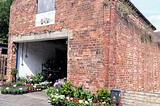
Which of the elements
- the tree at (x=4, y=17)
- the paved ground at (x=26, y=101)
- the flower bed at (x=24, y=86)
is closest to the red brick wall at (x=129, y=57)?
the paved ground at (x=26, y=101)

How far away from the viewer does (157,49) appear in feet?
35.9

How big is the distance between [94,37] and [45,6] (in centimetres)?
319

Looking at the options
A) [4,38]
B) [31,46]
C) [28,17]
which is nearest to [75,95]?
[28,17]

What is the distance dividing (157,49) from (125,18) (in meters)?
5.15

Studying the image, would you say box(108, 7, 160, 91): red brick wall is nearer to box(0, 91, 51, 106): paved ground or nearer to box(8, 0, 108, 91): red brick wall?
box(8, 0, 108, 91): red brick wall

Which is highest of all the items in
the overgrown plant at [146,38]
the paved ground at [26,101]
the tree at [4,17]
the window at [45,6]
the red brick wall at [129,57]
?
the tree at [4,17]

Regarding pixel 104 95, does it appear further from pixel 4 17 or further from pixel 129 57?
pixel 4 17

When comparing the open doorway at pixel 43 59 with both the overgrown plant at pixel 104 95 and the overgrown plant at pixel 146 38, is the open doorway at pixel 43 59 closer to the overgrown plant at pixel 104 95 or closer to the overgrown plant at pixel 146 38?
the overgrown plant at pixel 146 38

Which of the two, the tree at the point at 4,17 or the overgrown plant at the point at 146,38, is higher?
the tree at the point at 4,17

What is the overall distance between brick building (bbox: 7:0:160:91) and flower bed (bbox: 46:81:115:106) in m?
0.26

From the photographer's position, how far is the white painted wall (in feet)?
32.6

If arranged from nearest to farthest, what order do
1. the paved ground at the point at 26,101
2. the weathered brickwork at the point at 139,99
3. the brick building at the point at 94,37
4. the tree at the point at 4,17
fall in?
the weathered brickwork at the point at 139,99, the brick building at the point at 94,37, the paved ground at the point at 26,101, the tree at the point at 4,17

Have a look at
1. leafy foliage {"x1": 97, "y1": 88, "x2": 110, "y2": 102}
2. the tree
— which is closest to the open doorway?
leafy foliage {"x1": 97, "y1": 88, "x2": 110, "y2": 102}

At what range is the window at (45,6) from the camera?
309 inches
